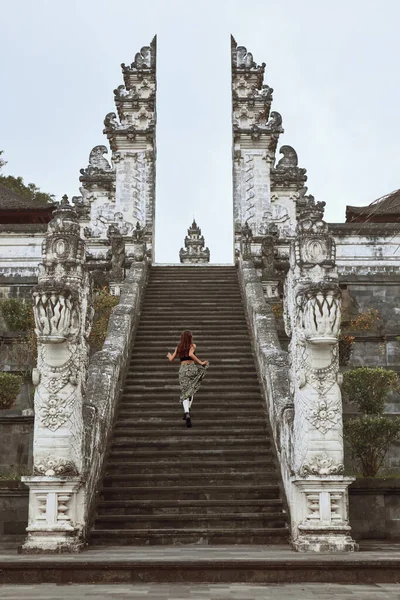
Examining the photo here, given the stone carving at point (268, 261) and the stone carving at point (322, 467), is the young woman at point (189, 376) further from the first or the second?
the stone carving at point (268, 261)

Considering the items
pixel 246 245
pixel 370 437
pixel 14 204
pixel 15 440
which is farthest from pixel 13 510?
pixel 14 204

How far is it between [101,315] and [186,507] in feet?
25.1

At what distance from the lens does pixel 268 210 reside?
25.2 m

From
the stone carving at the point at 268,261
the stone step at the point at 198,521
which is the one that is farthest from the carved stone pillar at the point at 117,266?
the stone step at the point at 198,521

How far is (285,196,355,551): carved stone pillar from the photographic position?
9047 mm

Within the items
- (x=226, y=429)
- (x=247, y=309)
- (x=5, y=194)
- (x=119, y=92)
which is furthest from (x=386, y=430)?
(x=5, y=194)

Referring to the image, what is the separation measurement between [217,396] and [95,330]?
4.32 meters

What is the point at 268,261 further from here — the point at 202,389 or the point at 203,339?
the point at 202,389

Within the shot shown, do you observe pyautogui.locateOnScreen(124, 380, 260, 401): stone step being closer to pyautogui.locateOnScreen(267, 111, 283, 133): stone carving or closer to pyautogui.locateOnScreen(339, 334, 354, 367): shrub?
pyautogui.locateOnScreen(339, 334, 354, 367): shrub

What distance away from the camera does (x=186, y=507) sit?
406 inches

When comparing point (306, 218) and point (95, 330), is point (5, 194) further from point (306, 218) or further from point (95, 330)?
point (306, 218)

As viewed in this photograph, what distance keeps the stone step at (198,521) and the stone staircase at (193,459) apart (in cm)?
1

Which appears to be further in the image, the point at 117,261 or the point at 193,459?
the point at 117,261

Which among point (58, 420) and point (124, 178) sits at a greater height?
point (124, 178)
